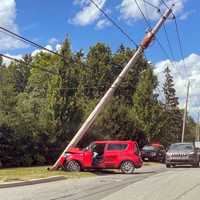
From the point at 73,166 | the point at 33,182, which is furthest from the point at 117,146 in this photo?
the point at 33,182

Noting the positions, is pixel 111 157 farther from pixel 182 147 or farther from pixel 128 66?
pixel 182 147

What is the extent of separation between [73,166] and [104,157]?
168cm

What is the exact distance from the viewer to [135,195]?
659 inches

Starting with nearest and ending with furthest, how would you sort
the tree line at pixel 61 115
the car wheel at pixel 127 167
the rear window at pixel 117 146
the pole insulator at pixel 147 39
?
1. the car wheel at pixel 127 167
2. the rear window at pixel 117 146
3. the pole insulator at pixel 147 39
4. the tree line at pixel 61 115

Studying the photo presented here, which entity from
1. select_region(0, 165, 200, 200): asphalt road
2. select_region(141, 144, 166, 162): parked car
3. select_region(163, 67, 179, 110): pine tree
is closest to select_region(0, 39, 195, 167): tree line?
select_region(141, 144, 166, 162): parked car

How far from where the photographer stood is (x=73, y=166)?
2856cm

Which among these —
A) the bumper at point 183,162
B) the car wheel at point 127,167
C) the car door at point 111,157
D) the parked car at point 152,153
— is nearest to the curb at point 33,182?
the car door at point 111,157

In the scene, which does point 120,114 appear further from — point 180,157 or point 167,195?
point 167,195

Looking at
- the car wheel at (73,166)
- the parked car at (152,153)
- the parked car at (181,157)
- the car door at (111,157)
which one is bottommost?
the car wheel at (73,166)

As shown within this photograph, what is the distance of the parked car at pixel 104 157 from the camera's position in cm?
2848

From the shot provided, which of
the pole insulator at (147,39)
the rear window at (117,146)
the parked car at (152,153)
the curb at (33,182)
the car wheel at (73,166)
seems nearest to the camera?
the curb at (33,182)

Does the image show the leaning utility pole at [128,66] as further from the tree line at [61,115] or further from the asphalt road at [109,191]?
Result: the asphalt road at [109,191]

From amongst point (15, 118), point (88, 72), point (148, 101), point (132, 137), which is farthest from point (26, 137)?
point (88, 72)

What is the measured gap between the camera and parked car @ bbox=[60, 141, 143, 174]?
28484 mm
